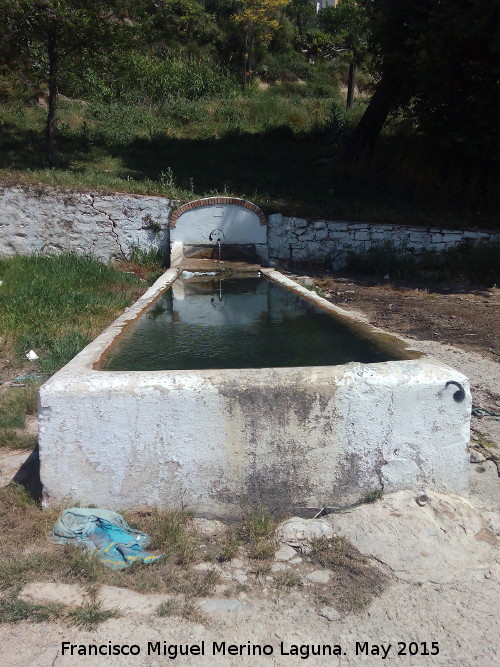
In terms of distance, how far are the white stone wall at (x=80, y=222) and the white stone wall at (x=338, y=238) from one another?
1887 millimetres

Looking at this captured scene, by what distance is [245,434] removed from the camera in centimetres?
325

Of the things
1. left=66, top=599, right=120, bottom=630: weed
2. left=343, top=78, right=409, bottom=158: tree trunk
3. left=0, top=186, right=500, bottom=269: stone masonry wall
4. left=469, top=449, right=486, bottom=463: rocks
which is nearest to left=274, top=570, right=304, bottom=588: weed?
left=66, top=599, right=120, bottom=630: weed

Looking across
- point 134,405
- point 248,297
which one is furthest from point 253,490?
point 248,297

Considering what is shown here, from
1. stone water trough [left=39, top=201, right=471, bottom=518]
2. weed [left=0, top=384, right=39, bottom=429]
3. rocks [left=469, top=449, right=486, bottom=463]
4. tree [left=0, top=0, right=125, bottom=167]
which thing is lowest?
rocks [left=469, top=449, right=486, bottom=463]

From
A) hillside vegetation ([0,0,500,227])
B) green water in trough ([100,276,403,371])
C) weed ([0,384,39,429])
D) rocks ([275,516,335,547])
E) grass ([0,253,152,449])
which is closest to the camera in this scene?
rocks ([275,516,335,547])

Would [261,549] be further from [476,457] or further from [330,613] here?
[476,457]

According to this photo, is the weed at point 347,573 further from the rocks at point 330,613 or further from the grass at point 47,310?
the grass at point 47,310

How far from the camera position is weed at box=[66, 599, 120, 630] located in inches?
99.6

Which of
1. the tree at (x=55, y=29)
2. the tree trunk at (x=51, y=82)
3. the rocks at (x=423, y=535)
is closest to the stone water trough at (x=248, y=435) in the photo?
the rocks at (x=423, y=535)

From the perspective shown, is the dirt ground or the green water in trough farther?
the green water in trough

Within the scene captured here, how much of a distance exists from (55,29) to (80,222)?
3.83 metres

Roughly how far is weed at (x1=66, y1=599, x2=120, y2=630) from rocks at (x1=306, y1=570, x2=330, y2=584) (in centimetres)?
90

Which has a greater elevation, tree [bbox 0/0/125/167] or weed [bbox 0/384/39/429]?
tree [bbox 0/0/125/167]

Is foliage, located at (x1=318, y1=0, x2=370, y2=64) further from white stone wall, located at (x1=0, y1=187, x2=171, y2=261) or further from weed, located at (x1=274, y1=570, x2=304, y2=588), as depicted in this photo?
weed, located at (x1=274, y1=570, x2=304, y2=588)
